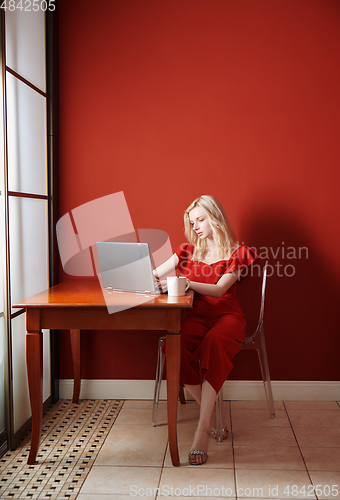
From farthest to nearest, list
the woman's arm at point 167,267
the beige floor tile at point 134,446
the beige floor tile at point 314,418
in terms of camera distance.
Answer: the woman's arm at point 167,267 < the beige floor tile at point 314,418 < the beige floor tile at point 134,446

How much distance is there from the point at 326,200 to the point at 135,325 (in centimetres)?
147

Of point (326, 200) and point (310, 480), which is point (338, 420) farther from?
point (326, 200)

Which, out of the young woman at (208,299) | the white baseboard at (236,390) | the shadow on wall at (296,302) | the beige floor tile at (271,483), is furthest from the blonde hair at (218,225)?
the beige floor tile at (271,483)

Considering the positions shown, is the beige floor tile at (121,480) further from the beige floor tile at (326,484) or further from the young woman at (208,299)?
the beige floor tile at (326,484)

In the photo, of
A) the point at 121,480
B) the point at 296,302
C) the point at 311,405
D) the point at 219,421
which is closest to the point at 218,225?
the point at 296,302

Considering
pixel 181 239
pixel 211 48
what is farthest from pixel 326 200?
pixel 211 48

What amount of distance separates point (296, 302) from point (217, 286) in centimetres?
70

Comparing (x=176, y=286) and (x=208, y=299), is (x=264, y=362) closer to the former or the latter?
(x=208, y=299)

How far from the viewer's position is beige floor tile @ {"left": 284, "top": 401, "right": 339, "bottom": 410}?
274cm

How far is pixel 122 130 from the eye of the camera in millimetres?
2842

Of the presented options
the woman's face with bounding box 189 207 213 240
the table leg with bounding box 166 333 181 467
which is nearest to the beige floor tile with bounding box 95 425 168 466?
the table leg with bounding box 166 333 181 467

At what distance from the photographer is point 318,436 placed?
2.36 metres

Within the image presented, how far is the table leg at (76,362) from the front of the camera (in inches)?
111

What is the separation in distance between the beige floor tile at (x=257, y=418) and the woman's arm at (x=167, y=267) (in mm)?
914
